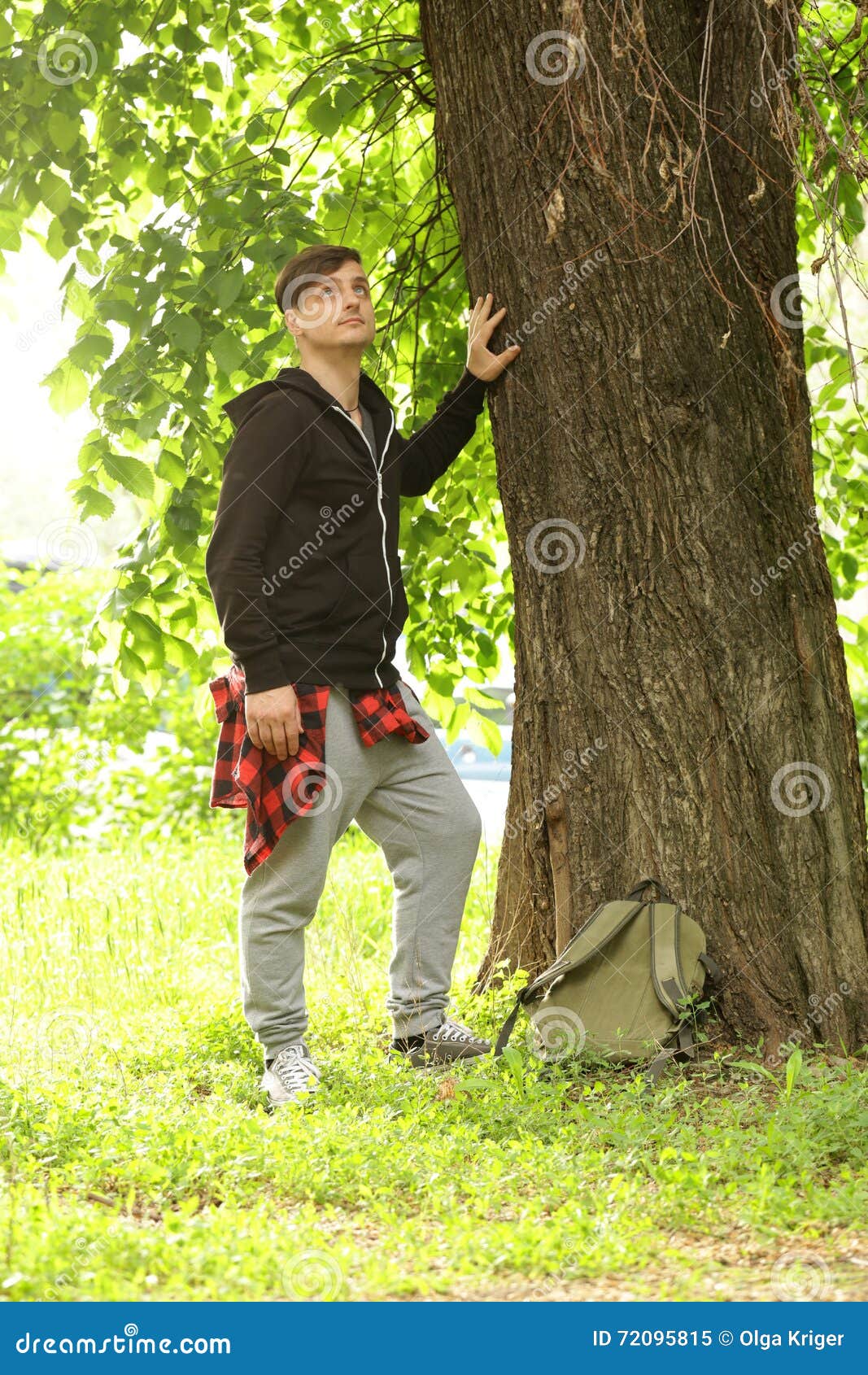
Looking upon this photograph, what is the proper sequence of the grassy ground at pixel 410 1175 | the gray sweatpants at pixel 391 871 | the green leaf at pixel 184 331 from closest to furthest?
the grassy ground at pixel 410 1175
the gray sweatpants at pixel 391 871
the green leaf at pixel 184 331

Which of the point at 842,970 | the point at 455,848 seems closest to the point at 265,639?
the point at 455,848

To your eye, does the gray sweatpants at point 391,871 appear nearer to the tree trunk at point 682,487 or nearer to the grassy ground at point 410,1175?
the grassy ground at point 410,1175

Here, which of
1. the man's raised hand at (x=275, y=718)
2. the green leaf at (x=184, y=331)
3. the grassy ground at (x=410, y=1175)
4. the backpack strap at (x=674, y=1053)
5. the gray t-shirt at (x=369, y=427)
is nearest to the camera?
the grassy ground at (x=410, y=1175)

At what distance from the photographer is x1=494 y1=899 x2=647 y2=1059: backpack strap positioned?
3281 mm

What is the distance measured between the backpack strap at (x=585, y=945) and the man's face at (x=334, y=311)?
67.3 inches

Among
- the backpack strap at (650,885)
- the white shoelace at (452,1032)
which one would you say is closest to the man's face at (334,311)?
the backpack strap at (650,885)

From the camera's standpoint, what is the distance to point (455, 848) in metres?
3.56

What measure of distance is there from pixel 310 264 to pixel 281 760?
4.56 ft

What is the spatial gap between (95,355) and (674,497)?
5.74 ft

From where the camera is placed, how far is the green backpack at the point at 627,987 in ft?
10.4

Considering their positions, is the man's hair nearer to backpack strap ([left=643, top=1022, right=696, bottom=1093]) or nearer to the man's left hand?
the man's left hand

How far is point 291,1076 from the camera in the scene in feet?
11.0

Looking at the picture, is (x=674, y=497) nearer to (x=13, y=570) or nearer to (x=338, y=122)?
(x=338, y=122)

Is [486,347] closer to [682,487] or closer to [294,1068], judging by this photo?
[682,487]
